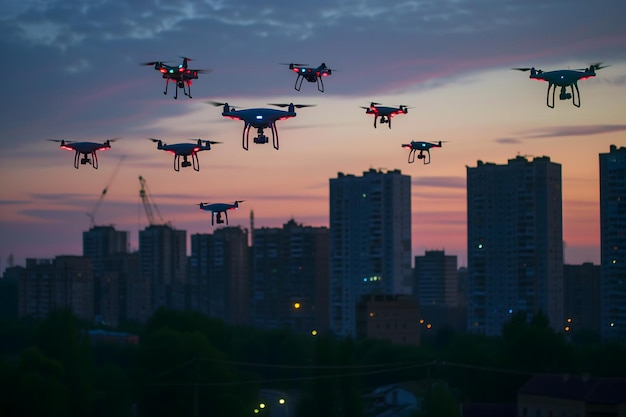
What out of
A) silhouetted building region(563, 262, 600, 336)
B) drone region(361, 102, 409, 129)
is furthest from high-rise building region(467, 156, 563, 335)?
drone region(361, 102, 409, 129)

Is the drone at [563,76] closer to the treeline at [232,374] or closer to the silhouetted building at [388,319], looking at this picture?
the treeline at [232,374]

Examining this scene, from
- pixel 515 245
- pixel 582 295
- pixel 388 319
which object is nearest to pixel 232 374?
pixel 388 319

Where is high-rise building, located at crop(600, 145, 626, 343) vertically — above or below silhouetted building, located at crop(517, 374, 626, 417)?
above

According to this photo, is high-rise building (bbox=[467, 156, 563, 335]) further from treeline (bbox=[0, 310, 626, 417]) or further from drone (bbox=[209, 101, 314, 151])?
drone (bbox=[209, 101, 314, 151])

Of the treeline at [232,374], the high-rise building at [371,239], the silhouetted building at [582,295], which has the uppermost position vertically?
the high-rise building at [371,239]

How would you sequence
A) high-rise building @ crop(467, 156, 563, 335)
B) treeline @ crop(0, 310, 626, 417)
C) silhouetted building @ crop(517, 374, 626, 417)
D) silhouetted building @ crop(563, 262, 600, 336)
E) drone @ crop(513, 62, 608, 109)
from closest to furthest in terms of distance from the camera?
1. drone @ crop(513, 62, 608, 109)
2. silhouetted building @ crop(517, 374, 626, 417)
3. treeline @ crop(0, 310, 626, 417)
4. high-rise building @ crop(467, 156, 563, 335)
5. silhouetted building @ crop(563, 262, 600, 336)

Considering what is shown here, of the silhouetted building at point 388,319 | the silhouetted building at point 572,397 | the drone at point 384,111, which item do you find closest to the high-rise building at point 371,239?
the silhouetted building at point 388,319

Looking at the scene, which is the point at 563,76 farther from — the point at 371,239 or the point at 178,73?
the point at 371,239
